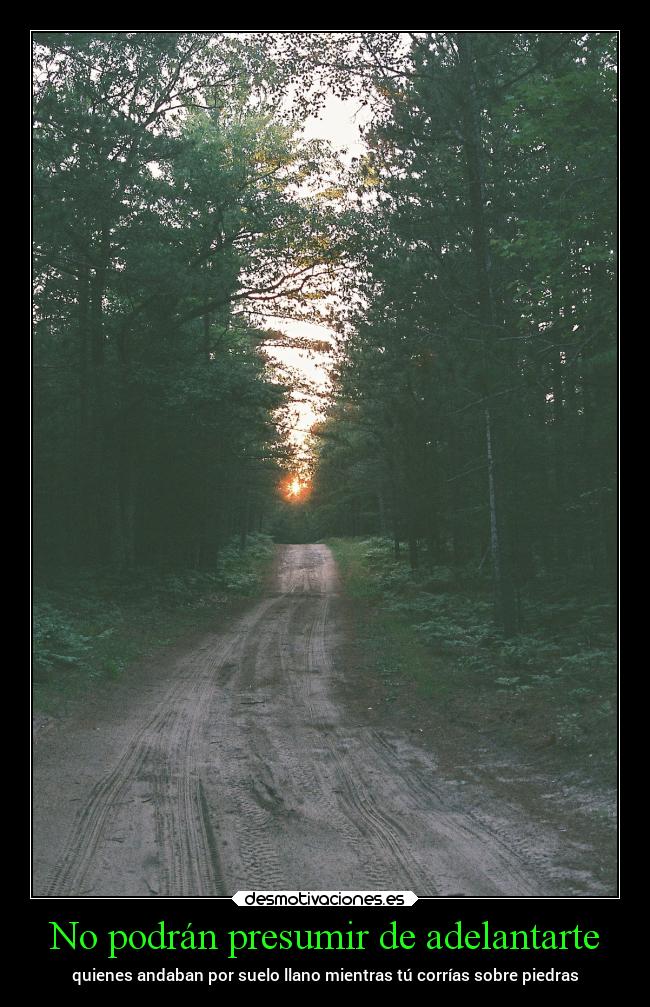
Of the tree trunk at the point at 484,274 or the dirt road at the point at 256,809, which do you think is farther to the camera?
the tree trunk at the point at 484,274

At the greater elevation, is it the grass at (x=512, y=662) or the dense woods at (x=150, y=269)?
the dense woods at (x=150, y=269)

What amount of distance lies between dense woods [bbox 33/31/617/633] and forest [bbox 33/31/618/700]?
0.25 feet

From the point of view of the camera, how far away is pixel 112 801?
671 cm

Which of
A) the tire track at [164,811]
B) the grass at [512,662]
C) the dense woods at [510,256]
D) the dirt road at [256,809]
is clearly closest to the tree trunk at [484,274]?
the dense woods at [510,256]

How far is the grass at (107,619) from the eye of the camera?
11812 millimetres

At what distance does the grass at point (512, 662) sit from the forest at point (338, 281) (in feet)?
3.39

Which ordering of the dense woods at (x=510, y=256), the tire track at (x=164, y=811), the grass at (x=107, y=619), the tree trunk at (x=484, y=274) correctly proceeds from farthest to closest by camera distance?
the tree trunk at (x=484, y=274)
the grass at (x=107, y=619)
the dense woods at (x=510, y=256)
the tire track at (x=164, y=811)

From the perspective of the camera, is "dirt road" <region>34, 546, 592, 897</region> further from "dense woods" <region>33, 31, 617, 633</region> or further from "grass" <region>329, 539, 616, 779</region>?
"dense woods" <region>33, 31, 617, 633</region>

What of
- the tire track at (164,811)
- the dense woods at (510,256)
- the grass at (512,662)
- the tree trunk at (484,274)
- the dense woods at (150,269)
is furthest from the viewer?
the dense woods at (150,269)

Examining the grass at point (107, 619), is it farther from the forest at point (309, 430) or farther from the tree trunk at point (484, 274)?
the tree trunk at point (484, 274)

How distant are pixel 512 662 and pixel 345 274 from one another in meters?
11.8

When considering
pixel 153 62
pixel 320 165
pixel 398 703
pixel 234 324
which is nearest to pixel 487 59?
pixel 320 165

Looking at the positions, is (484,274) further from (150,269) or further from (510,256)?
(150,269)

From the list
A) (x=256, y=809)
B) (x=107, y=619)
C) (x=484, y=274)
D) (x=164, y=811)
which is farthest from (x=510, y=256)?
(x=107, y=619)
